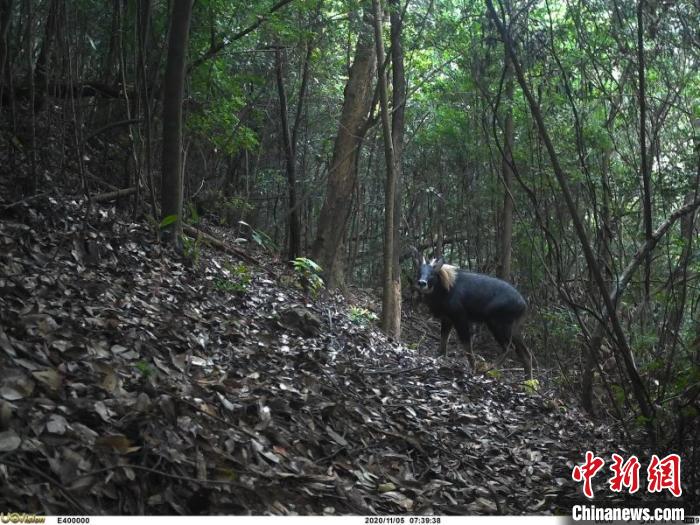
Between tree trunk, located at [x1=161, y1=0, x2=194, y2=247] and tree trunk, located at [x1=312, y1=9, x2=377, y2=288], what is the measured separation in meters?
3.97

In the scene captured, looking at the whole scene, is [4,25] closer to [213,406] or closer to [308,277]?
[213,406]

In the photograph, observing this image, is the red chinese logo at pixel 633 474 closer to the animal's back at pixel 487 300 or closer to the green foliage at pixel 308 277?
the green foliage at pixel 308 277

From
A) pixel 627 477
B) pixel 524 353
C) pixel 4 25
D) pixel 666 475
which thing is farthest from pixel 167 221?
pixel 524 353

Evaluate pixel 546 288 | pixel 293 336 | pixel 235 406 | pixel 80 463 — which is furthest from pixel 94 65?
pixel 546 288

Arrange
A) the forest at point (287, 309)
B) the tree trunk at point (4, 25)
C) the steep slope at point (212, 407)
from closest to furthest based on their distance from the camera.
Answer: the steep slope at point (212, 407), the forest at point (287, 309), the tree trunk at point (4, 25)

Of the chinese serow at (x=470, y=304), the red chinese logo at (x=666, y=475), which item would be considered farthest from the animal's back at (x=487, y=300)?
the red chinese logo at (x=666, y=475)

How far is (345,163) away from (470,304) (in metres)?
2.74

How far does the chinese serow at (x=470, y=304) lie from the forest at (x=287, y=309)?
0.03 m

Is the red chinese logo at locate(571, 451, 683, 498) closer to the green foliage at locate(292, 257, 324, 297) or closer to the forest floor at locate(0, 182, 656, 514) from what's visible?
the forest floor at locate(0, 182, 656, 514)

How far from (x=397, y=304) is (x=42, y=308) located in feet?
19.3

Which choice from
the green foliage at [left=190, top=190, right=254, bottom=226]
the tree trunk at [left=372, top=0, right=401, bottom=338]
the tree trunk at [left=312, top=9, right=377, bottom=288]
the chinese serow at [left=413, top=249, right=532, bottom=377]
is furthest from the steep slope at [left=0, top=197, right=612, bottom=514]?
the green foliage at [left=190, top=190, right=254, bottom=226]

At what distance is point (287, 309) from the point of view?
5973 millimetres

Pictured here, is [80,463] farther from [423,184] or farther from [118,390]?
[423,184]

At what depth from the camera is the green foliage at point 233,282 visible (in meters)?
5.83
